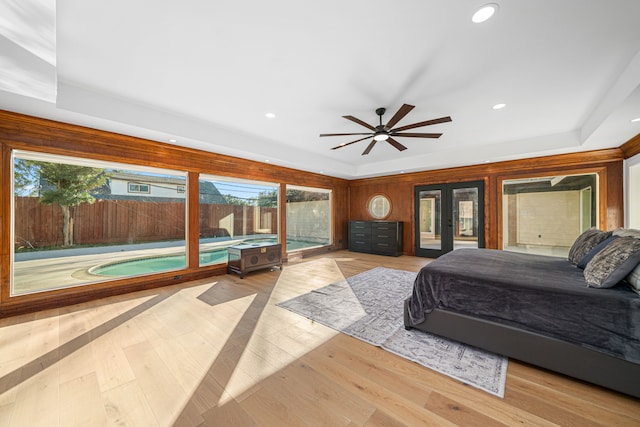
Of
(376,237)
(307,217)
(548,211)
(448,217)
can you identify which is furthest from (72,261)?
(548,211)


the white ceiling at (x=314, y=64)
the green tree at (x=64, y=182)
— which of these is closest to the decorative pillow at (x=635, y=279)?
the white ceiling at (x=314, y=64)

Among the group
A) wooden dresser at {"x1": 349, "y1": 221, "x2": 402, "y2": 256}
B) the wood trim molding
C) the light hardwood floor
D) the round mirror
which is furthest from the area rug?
the wood trim molding

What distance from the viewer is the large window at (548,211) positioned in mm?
4832

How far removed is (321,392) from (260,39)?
279 cm

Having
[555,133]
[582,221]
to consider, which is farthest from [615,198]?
[555,133]

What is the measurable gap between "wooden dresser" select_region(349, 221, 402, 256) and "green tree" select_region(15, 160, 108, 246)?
5977mm

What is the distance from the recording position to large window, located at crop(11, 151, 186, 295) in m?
3.09

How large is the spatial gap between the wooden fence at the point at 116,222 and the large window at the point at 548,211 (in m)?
6.36

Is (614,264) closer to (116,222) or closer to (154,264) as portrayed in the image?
(116,222)

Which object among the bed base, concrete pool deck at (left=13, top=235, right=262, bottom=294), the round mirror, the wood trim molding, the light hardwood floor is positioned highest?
Answer: the wood trim molding

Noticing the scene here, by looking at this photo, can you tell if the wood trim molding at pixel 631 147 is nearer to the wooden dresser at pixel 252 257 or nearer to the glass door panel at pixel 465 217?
the glass door panel at pixel 465 217

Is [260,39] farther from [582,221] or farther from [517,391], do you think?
[582,221]

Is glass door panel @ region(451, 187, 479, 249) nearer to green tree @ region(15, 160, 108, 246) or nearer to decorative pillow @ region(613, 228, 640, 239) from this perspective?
decorative pillow @ region(613, 228, 640, 239)

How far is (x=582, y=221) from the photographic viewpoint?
15.9 ft
